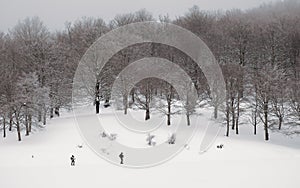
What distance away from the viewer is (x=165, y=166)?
22.0 meters

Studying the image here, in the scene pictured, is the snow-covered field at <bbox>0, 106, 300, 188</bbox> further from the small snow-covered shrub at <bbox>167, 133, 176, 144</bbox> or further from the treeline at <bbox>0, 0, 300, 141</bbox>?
the treeline at <bbox>0, 0, 300, 141</bbox>

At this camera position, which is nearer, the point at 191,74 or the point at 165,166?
the point at 165,166

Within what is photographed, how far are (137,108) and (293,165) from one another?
19880 millimetres

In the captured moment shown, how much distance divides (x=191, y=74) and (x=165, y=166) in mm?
20496

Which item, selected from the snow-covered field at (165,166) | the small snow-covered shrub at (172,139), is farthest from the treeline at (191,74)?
the small snow-covered shrub at (172,139)

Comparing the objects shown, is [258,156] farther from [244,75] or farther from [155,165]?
[244,75]

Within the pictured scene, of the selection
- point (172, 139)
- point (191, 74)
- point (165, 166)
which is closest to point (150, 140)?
point (172, 139)

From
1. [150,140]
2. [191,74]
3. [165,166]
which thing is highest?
[191,74]

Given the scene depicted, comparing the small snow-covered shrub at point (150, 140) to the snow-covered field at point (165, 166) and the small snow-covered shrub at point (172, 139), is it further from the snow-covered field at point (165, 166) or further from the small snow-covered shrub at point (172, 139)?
the snow-covered field at point (165, 166)

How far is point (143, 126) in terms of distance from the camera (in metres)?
32.2

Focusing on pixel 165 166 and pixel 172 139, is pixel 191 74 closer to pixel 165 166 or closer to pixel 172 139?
pixel 172 139

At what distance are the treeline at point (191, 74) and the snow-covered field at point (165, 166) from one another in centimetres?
276

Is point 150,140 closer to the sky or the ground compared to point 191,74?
closer to the ground

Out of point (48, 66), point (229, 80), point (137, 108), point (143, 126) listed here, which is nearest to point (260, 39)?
point (229, 80)
